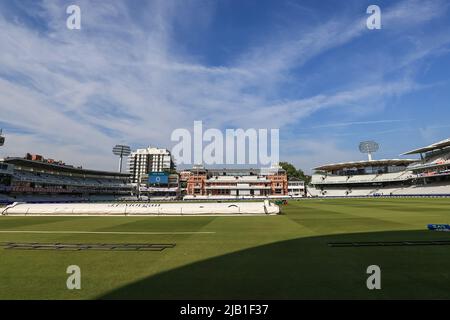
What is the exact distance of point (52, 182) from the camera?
82.8 metres

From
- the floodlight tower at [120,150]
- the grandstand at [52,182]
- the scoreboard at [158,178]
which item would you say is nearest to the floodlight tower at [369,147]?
the scoreboard at [158,178]

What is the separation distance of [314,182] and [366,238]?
113194 mm

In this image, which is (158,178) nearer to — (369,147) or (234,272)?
(369,147)

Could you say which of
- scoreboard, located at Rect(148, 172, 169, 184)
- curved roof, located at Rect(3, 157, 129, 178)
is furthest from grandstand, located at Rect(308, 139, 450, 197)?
curved roof, located at Rect(3, 157, 129, 178)

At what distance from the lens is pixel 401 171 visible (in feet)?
325

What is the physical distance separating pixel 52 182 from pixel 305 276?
93.5 m

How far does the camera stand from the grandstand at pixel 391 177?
8225cm

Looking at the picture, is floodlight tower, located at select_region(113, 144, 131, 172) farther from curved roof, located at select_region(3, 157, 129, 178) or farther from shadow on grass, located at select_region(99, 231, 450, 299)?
shadow on grass, located at select_region(99, 231, 450, 299)

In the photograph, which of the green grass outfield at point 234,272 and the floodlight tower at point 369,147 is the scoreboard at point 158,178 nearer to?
the floodlight tower at point 369,147

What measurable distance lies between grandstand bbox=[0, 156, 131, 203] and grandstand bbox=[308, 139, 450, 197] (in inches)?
3321

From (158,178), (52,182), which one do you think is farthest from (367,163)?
(52,182)

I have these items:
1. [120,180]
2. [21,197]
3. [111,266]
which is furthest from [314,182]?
[111,266]

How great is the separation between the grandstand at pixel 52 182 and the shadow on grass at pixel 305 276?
240ft
